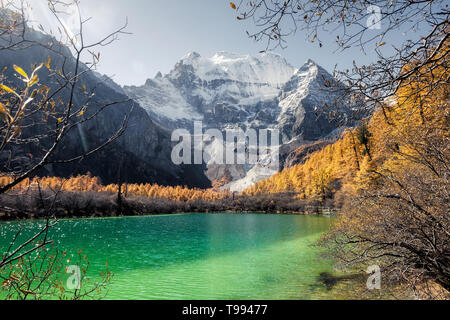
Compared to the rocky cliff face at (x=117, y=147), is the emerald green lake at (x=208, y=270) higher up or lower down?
lower down

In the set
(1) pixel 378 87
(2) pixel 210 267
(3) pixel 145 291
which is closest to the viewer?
(1) pixel 378 87

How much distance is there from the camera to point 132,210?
218ft

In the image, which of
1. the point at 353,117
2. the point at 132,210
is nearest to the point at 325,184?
the point at 132,210

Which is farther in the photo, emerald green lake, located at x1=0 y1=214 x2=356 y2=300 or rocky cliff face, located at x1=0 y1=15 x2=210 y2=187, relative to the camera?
rocky cliff face, located at x1=0 y1=15 x2=210 y2=187

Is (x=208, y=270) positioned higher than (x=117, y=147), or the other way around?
(x=117, y=147)

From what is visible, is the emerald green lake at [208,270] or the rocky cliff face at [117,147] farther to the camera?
the rocky cliff face at [117,147]

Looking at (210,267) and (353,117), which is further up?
(353,117)

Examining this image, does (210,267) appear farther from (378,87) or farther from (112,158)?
(112,158)

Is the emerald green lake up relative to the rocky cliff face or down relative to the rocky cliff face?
down

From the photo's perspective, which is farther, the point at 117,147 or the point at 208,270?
the point at 117,147

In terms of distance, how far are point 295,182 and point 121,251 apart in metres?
69.5
